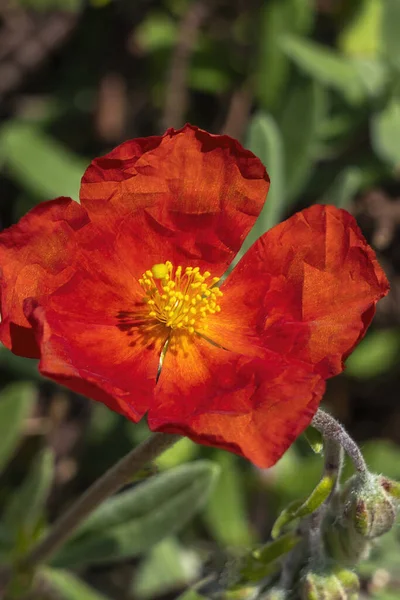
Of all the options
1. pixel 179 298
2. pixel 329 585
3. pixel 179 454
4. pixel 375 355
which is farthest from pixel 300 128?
pixel 329 585

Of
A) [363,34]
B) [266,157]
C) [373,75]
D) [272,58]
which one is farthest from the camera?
[363,34]

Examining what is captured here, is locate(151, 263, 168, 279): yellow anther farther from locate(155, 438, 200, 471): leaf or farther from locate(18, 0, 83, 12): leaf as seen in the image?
locate(18, 0, 83, 12): leaf

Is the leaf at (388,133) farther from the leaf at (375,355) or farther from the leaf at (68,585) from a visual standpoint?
the leaf at (68,585)

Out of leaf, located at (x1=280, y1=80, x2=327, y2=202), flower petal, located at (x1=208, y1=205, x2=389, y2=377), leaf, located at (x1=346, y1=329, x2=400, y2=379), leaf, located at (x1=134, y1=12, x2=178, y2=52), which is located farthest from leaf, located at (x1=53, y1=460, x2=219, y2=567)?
leaf, located at (x1=134, y1=12, x2=178, y2=52)

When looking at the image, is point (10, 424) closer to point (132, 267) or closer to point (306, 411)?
point (132, 267)

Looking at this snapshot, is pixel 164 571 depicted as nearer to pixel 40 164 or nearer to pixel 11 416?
pixel 11 416

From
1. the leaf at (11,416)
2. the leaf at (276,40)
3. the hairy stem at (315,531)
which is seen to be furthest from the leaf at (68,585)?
the leaf at (276,40)
